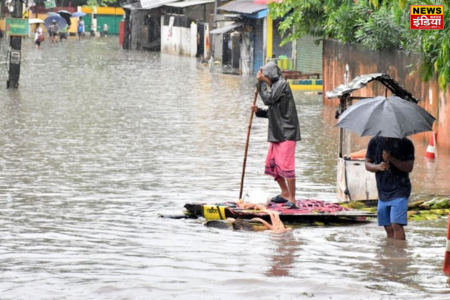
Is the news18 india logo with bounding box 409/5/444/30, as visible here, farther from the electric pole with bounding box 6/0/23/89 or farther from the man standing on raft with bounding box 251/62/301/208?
the electric pole with bounding box 6/0/23/89

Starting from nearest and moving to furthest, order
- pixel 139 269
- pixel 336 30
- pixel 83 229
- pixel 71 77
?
pixel 139 269 < pixel 83 229 < pixel 336 30 < pixel 71 77

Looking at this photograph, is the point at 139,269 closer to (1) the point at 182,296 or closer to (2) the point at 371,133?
(1) the point at 182,296

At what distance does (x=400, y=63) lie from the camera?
2280 cm

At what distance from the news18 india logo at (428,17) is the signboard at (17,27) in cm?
1831

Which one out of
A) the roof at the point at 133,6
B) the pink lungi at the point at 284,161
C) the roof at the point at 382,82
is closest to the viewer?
the pink lungi at the point at 284,161

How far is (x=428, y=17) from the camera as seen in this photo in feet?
46.9

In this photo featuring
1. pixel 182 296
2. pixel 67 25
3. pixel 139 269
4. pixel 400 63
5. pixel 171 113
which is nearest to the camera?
pixel 182 296

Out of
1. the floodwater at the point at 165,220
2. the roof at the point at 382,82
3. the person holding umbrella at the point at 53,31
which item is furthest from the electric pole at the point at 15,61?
the person holding umbrella at the point at 53,31

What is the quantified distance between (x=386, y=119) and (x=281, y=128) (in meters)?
1.95

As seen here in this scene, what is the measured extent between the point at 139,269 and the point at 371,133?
2.57m

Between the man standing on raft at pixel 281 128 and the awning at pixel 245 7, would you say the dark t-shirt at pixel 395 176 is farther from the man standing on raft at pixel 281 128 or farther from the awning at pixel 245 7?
the awning at pixel 245 7

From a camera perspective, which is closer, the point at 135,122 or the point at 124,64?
the point at 135,122

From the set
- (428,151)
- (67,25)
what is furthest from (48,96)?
(67,25)

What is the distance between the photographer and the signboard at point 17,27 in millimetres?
30859
